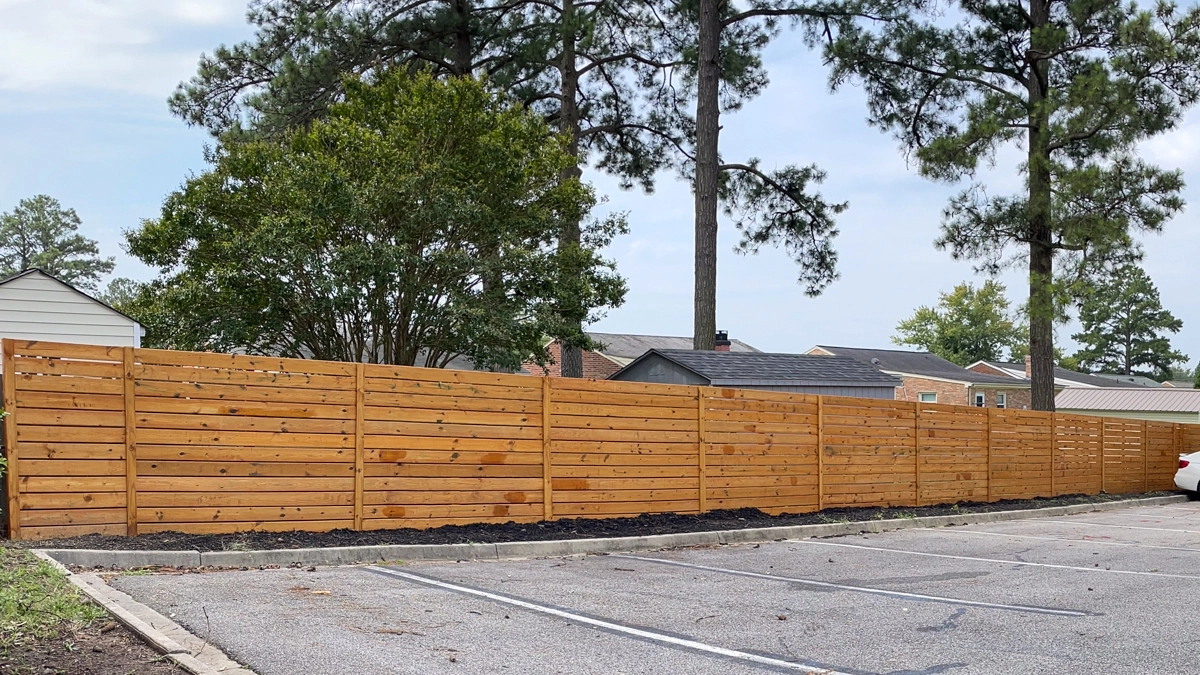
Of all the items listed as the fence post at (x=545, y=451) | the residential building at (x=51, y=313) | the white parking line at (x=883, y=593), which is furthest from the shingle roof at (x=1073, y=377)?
the white parking line at (x=883, y=593)

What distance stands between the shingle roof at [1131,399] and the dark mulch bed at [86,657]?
162 feet

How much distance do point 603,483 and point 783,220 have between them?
53.1ft

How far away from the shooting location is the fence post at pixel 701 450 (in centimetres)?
1333

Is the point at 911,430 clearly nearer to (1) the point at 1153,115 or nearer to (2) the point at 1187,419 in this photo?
(1) the point at 1153,115

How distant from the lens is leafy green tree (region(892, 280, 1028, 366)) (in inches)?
3108

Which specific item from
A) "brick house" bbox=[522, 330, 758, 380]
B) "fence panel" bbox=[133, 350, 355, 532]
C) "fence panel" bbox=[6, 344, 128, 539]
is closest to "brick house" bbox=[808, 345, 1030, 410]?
"brick house" bbox=[522, 330, 758, 380]

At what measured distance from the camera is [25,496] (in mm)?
8289

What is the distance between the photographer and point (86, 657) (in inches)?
201

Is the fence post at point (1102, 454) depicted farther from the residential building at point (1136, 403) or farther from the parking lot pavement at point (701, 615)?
the residential building at point (1136, 403)

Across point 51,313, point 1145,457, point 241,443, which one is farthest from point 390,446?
point 1145,457

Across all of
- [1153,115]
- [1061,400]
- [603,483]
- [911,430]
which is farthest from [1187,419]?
[603,483]

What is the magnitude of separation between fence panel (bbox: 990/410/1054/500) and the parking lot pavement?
8191 millimetres

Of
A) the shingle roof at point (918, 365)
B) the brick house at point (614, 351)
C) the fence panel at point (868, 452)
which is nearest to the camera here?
the fence panel at point (868, 452)

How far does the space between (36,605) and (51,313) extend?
11960mm
